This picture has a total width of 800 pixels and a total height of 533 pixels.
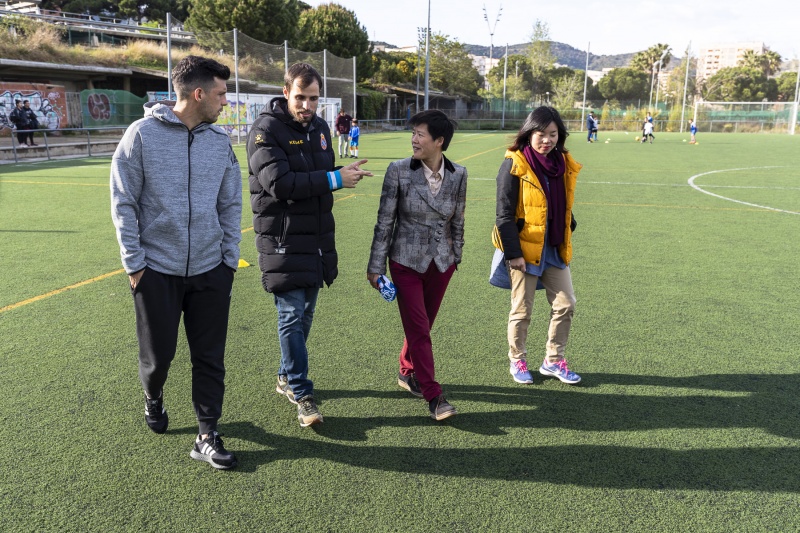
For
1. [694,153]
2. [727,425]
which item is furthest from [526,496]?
[694,153]

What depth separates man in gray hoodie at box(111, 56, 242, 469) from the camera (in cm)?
286

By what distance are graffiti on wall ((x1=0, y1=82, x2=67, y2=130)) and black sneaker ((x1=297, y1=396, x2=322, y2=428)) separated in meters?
25.4

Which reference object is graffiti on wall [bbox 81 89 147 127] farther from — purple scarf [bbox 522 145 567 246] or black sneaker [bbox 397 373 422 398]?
purple scarf [bbox 522 145 567 246]

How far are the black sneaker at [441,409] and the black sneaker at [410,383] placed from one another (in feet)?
1.10

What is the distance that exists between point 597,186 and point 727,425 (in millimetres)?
11795

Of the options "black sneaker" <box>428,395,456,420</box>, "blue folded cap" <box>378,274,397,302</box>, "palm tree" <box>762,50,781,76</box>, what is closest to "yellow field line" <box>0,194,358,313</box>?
"blue folded cap" <box>378,274,397,302</box>

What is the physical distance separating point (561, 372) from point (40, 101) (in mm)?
28354

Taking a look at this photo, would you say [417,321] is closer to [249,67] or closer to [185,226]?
[185,226]

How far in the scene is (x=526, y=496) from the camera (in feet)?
9.57

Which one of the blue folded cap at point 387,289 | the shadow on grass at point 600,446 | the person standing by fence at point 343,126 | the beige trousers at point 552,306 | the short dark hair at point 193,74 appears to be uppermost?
the short dark hair at point 193,74

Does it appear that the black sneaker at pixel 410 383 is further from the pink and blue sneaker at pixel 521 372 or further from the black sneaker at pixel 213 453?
the black sneaker at pixel 213 453

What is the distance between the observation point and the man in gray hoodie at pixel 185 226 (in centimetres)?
286

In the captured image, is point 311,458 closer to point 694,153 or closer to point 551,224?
point 551,224

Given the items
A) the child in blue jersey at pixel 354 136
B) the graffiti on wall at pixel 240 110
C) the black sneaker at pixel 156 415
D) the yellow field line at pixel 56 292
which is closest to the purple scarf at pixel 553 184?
the black sneaker at pixel 156 415
